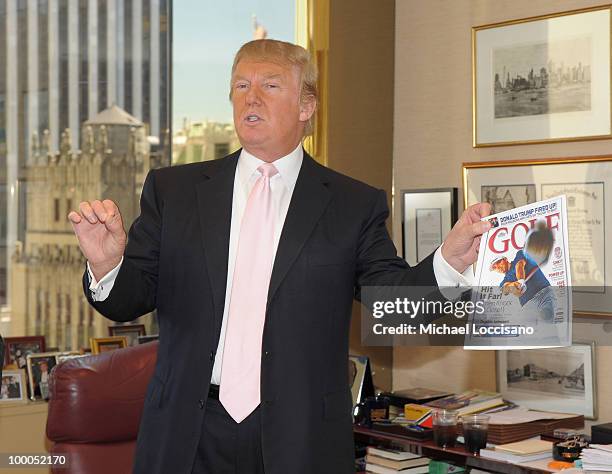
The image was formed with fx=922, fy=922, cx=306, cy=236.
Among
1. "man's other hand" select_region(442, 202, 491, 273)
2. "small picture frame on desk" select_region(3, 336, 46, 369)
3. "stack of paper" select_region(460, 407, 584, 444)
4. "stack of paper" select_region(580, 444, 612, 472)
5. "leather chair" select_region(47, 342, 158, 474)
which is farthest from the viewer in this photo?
"small picture frame on desk" select_region(3, 336, 46, 369)

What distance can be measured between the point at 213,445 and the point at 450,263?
677 mm

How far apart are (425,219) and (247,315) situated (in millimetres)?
1855

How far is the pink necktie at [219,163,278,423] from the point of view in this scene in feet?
6.75

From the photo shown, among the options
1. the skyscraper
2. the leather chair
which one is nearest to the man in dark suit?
the leather chair

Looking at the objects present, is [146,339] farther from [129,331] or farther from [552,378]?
[552,378]

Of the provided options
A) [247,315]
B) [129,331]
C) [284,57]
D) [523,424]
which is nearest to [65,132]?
[129,331]

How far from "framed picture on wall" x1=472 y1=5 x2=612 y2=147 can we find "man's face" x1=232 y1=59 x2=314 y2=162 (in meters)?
1.44

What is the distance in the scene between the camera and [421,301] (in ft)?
7.22

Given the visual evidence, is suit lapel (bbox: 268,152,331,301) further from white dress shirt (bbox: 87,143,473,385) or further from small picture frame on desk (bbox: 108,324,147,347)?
small picture frame on desk (bbox: 108,324,147,347)

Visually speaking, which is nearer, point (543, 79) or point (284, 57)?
point (284, 57)

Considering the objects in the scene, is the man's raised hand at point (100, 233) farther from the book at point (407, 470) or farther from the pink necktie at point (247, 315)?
the book at point (407, 470)

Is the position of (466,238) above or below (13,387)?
above

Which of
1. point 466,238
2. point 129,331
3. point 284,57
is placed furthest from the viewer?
point 129,331

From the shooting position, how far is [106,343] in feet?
11.9
